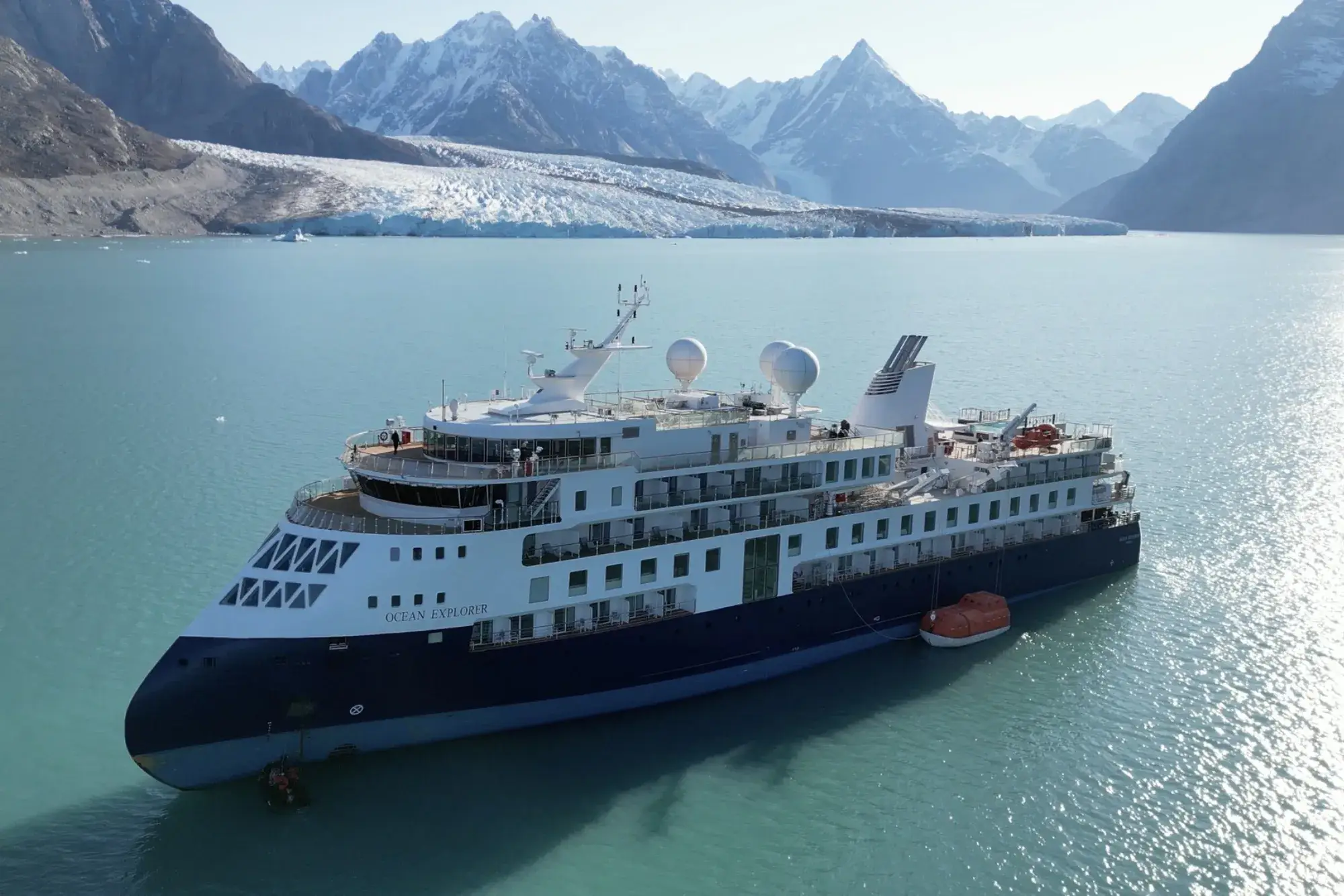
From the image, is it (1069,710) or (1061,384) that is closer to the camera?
(1069,710)

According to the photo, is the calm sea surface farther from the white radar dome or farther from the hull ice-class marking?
the white radar dome

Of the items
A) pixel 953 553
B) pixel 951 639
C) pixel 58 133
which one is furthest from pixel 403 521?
pixel 58 133

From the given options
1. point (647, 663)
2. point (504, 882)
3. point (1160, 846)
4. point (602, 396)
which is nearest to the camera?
point (504, 882)

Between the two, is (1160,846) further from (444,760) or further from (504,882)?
(444,760)

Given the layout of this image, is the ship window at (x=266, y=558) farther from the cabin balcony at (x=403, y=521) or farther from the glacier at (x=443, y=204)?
the glacier at (x=443, y=204)

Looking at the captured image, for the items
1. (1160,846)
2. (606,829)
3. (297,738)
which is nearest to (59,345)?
(297,738)

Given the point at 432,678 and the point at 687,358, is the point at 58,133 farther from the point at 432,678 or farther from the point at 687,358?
the point at 432,678
